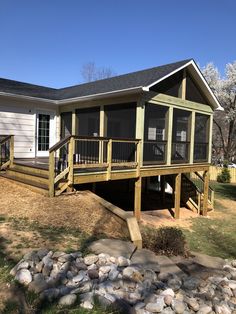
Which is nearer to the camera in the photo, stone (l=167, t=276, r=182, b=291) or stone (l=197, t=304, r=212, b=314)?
stone (l=197, t=304, r=212, b=314)

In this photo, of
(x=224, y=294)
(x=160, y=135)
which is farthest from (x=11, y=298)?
(x=160, y=135)

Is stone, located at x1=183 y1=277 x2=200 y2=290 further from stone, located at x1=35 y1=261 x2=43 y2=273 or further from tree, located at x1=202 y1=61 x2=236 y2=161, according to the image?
tree, located at x1=202 y1=61 x2=236 y2=161

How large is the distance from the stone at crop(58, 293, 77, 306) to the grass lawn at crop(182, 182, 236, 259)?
19.8 feet

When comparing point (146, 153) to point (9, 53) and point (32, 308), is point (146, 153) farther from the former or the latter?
point (9, 53)

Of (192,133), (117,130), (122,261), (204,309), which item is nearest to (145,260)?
(122,261)

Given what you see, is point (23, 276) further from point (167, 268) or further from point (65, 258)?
point (167, 268)

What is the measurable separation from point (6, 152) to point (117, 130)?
5.93 m

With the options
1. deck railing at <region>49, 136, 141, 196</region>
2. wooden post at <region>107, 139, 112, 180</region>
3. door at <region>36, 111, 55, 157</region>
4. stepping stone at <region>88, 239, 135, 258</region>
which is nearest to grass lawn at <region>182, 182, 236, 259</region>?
deck railing at <region>49, 136, 141, 196</region>

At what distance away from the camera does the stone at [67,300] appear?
3443 millimetres

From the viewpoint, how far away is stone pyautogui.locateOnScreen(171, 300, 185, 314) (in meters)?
3.88

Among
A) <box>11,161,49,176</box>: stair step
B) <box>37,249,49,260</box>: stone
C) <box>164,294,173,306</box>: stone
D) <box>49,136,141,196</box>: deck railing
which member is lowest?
<box>164,294,173,306</box>: stone

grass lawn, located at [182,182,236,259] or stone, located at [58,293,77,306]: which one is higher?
stone, located at [58,293,77,306]

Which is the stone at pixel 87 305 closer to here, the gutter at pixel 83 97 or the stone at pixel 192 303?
the stone at pixel 192 303

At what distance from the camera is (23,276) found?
3.78 meters
